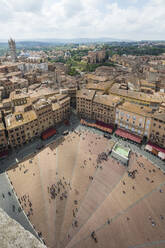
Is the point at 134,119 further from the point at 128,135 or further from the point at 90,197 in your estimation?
the point at 90,197

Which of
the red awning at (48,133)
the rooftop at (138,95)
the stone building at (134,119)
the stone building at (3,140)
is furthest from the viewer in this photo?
the rooftop at (138,95)

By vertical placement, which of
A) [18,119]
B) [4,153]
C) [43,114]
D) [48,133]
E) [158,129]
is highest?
[43,114]

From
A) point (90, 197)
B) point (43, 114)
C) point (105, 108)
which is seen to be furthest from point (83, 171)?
point (105, 108)

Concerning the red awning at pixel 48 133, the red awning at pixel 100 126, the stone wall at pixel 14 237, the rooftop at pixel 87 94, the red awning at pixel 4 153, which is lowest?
the red awning at pixel 4 153

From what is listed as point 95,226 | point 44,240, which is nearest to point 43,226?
point 44,240

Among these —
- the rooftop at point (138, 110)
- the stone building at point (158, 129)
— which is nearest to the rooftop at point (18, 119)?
the rooftop at point (138, 110)

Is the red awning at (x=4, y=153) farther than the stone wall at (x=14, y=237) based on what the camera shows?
Yes

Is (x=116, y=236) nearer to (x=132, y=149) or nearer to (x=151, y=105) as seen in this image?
(x=132, y=149)

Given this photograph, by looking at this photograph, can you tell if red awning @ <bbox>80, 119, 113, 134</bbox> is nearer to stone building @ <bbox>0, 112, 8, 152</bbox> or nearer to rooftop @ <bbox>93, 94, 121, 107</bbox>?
rooftop @ <bbox>93, 94, 121, 107</bbox>

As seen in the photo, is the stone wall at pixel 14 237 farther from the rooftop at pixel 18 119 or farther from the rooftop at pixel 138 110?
the rooftop at pixel 138 110

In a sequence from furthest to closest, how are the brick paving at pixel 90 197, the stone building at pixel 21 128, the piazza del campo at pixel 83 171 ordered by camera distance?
the stone building at pixel 21 128, the piazza del campo at pixel 83 171, the brick paving at pixel 90 197

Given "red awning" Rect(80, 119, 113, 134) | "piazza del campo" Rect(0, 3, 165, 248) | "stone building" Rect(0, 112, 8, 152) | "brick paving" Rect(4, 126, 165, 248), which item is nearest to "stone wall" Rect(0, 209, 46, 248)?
"piazza del campo" Rect(0, 3, 165, 248)
